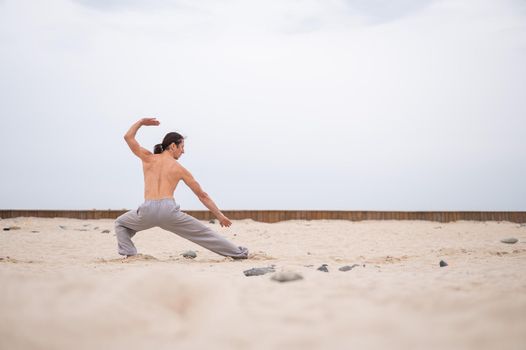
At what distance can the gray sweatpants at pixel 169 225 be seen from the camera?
16.3ft

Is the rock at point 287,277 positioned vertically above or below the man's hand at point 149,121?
below

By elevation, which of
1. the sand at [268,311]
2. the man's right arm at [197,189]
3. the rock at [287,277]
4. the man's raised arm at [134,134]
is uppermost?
the man's raised arm at [134,134]

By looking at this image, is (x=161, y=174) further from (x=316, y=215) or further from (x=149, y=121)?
(x=316, y=215)

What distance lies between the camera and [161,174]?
5016 millimetres

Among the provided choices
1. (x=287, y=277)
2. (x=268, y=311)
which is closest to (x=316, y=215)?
(x=287, y=277)

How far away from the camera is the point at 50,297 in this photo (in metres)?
2.82

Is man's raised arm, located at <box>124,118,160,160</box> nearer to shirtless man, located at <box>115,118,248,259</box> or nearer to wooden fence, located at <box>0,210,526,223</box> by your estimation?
shirtless man, located at <box>115,118,248,259</box>

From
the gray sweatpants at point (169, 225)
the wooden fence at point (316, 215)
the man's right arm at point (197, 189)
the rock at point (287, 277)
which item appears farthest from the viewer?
the wooden fence at point (316, 215)

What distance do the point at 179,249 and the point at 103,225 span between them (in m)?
3.70

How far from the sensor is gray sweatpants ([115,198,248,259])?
4969mm

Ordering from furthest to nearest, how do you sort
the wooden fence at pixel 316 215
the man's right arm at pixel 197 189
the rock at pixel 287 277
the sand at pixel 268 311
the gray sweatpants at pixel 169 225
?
the wooden fence at pixel 316 215, the man's right arm at pixel 197 189, the gray sweatpants at pixel 169 225, the rock at pixel 287 277, the sand at pixel 268 311

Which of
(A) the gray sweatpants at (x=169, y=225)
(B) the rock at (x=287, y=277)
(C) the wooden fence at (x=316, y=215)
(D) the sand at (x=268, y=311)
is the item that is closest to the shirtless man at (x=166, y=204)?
(A) the gray sweatpants at (x=169, y=225)

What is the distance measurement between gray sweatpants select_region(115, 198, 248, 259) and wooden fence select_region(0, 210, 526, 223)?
19.0 ft

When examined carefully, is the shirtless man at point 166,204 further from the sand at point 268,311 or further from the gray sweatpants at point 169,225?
the sand at point 268,311
